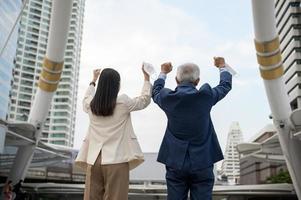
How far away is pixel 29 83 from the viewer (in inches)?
3145

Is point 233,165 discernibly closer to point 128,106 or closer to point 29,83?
point 29,83

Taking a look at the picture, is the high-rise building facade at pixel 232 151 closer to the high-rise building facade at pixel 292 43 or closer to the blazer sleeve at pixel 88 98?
the high-rise building facade at pixel 292 43

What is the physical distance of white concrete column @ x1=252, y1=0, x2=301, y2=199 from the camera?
805 cm

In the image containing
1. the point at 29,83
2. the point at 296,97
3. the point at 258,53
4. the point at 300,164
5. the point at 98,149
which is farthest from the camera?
the point at 29,83

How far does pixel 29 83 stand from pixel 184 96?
80.0m

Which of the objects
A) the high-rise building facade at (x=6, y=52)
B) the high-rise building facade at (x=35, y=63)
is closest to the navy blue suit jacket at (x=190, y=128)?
the high-rise building facade at (x=6, y=52)

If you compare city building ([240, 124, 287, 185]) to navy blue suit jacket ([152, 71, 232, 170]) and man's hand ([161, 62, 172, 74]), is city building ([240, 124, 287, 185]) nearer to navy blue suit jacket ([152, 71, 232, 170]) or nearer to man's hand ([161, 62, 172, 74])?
man's hand ([161, 62, 172, 74])

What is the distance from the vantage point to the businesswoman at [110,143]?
3.32m

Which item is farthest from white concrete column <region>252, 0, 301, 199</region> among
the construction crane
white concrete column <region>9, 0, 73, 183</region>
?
white concrete column <region>9, 0, 73, 183</region>

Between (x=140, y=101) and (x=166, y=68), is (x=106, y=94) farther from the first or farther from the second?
(x=166, y=68)

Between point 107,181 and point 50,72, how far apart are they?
6.88 m


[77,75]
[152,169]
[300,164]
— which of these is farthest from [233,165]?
[300,164]

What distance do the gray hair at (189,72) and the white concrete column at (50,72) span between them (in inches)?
216

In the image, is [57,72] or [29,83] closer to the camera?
[57,72]
